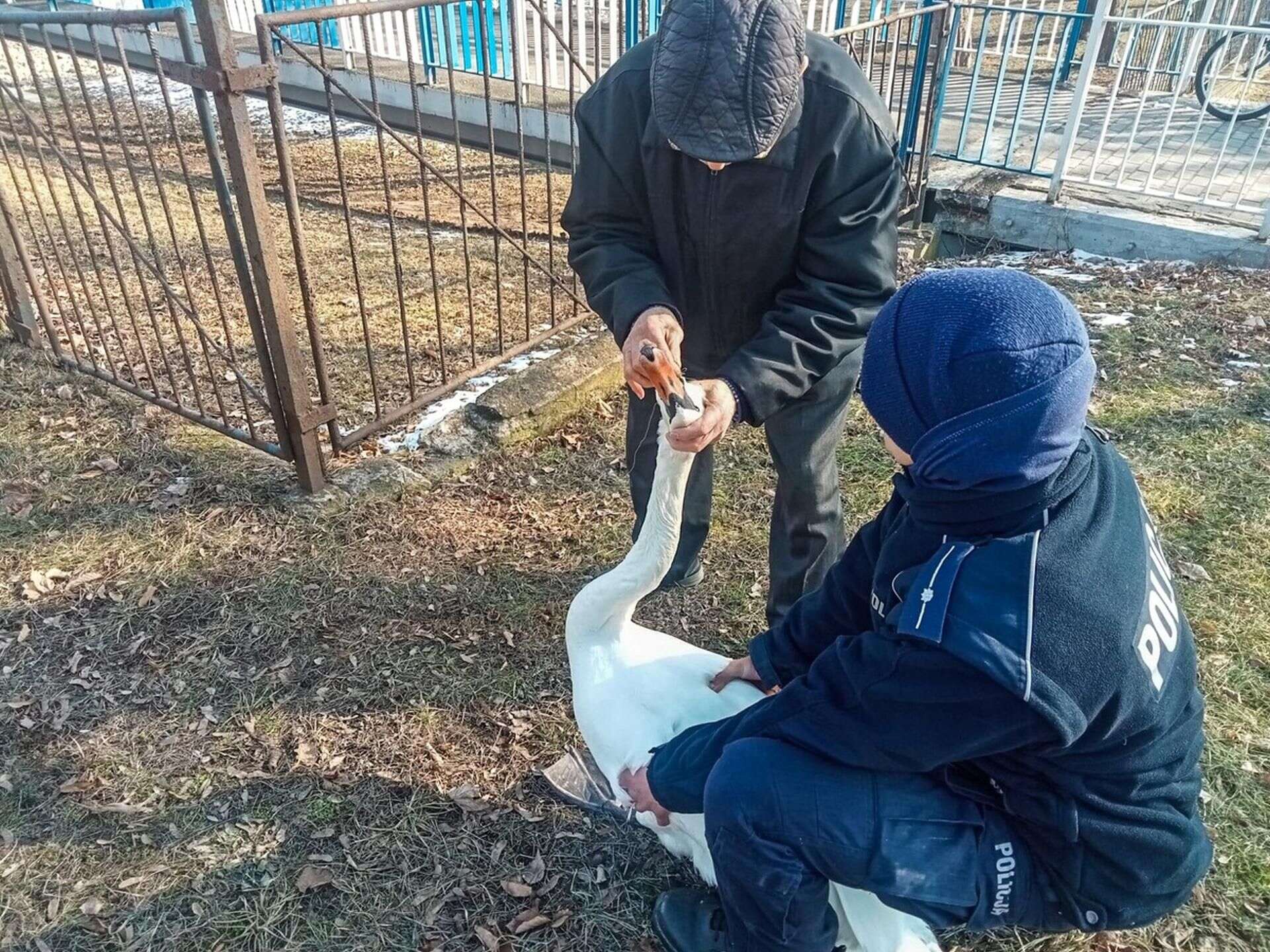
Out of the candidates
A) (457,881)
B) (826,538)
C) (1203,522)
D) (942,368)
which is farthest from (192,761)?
(1203,522)

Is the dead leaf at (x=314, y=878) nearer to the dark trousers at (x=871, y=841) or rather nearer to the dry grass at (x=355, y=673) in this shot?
the dry grass at (x=355, y=673)

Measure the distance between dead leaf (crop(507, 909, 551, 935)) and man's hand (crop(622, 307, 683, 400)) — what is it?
137 centimetres

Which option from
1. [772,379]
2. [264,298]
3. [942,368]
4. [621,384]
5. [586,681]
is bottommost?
[621,384]

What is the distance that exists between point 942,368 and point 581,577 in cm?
226

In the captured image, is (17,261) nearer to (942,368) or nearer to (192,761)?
(192,761)

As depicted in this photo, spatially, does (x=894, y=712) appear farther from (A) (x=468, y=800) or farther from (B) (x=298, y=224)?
(B) (x=298, y=224)

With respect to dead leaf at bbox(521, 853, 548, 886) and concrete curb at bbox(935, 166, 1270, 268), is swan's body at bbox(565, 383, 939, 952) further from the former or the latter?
concrete curb at bbox(935, 166, 1270, 268)

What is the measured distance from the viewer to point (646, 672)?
238cm

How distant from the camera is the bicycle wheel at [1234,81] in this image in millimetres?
7680

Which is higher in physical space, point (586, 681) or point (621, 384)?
point (586, 681)

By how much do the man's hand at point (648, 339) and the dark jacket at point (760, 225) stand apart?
0.19 ft

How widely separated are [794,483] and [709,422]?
0.78m

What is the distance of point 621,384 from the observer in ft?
16.0

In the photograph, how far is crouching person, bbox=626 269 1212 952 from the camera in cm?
144
